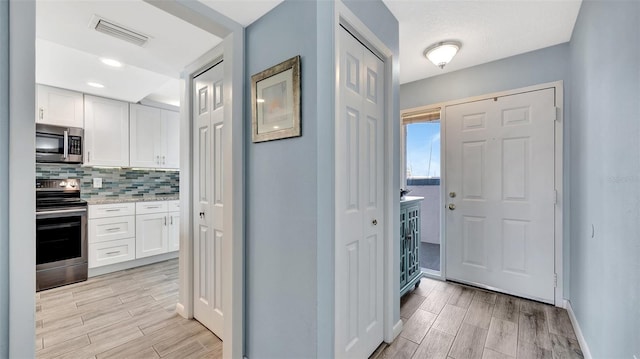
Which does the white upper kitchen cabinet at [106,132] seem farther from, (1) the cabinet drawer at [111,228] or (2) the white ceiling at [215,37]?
(1) the cabinet drawer at [111,228]

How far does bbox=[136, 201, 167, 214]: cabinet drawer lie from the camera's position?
3.61 meters

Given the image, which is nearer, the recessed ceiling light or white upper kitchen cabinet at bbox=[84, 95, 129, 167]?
the recessed ceiling light

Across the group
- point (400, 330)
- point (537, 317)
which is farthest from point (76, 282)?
point (537, 317)

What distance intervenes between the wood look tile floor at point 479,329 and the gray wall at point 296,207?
2.60 feet

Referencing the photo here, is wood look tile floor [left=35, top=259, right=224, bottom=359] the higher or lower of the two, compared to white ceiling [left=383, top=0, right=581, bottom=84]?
lower

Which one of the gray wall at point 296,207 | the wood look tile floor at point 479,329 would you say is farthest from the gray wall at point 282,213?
the wood look tile floor at point 479,329

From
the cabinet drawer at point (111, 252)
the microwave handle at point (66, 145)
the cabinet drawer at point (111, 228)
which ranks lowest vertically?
the cabinet drawer at point (111, 252)

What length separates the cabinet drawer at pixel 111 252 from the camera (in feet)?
10.6

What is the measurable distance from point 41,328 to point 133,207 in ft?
5.46

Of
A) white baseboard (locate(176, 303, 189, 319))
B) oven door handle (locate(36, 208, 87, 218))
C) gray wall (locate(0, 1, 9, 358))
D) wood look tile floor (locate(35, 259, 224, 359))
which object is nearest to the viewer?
gray wall (locate(0, 1, 9, 358))

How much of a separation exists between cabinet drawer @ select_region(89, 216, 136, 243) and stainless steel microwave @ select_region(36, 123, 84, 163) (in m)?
0.83

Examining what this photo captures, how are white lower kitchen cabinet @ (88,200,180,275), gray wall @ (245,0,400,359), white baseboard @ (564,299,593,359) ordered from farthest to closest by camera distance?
white lower kitchen cabinet @ (88,200,180,275), white baseboard @ (564,299,593,359), gray wall @ (245,0,400,359)

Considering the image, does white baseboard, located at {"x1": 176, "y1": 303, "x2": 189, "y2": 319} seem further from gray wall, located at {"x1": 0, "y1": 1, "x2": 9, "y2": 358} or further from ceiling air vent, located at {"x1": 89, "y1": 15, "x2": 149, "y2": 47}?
ceiling air vent, located at {"x1": 89, "y1": 15, "x2": 149, "y2": 47}

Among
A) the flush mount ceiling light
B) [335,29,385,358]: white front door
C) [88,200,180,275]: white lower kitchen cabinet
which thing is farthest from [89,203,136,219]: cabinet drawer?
the flush mount ceiling light
